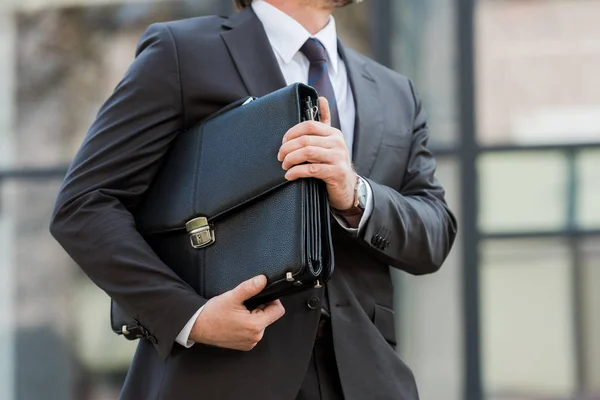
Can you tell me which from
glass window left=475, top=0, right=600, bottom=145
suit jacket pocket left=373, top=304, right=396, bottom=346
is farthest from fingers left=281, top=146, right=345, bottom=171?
glass window left=475, top=0, right=600, bottom=145

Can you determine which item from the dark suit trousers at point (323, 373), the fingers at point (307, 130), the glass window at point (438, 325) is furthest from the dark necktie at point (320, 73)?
the glass window at point (438, 325)

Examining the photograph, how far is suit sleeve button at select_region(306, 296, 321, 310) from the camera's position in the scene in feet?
7.43

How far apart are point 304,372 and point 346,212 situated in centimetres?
35

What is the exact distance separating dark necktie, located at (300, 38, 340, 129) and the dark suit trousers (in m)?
0.48

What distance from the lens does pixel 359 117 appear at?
2.47 metres

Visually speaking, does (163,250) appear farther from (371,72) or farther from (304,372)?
(371,72)

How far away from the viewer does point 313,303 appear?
227 cm

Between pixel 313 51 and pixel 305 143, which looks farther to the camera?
pixel 313 51

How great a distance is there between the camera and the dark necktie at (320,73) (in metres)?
2.46

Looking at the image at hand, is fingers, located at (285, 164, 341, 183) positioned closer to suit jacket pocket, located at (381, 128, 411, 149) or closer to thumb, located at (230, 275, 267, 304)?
thumb, located at (230, 275, 267, 304)

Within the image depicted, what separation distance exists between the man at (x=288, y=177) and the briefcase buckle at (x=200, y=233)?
3.3 inches

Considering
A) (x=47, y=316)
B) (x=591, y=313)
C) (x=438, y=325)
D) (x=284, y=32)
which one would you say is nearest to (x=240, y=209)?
(x=284, y=32)

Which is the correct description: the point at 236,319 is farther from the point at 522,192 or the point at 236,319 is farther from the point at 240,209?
the point at 522,192

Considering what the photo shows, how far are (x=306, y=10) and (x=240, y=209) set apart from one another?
0.60m
